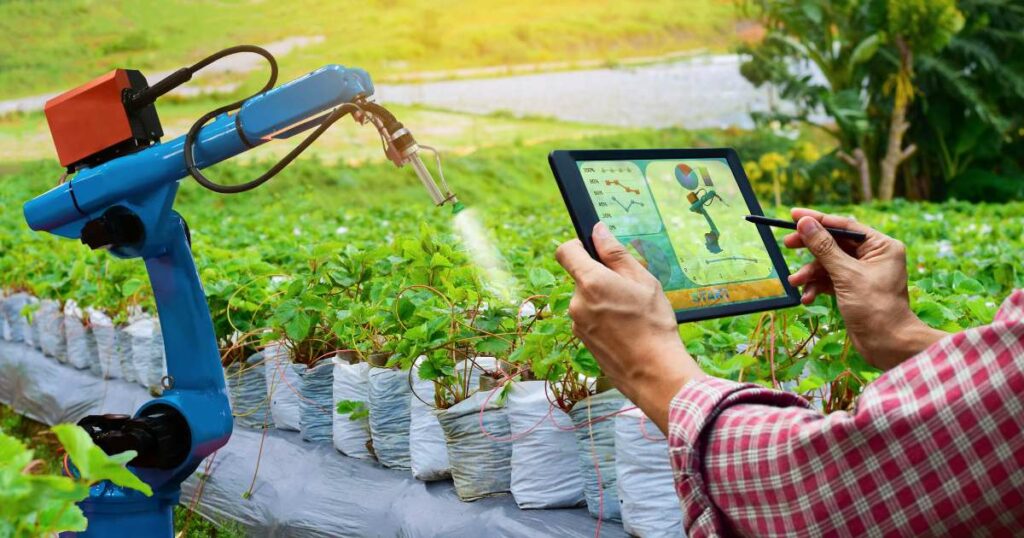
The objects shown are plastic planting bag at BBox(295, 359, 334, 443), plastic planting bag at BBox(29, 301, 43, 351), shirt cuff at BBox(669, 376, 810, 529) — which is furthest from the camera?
plastic planting bag at BBox(29, 301, 43, 351)

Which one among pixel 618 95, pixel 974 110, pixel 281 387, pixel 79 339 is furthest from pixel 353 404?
pixel 618 95

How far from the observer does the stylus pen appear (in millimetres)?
1207

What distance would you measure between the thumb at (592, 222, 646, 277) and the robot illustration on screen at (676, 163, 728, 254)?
256mm

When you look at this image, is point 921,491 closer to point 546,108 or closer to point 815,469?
point 815,469

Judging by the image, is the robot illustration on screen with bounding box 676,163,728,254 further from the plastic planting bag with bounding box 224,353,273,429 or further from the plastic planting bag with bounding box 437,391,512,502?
the plastic planting bag with bounding box 224,353,273,429

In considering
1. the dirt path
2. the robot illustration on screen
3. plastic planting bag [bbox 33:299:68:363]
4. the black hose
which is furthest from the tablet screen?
the dirt path

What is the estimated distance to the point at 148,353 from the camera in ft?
10.1

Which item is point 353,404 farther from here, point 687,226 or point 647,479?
point 687,226

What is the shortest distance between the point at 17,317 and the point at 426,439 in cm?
324

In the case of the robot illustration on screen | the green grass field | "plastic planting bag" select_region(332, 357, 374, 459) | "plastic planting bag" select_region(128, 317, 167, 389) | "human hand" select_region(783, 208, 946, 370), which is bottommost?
the green grass field

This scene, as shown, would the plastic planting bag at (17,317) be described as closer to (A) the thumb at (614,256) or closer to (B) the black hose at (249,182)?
(B) the black hose at (249,182)

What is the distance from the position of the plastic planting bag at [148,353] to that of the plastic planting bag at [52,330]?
0.88 metres

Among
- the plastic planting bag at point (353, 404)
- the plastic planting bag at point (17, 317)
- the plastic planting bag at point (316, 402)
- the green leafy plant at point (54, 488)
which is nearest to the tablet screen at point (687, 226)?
the green leafy plant at point (54, 488)

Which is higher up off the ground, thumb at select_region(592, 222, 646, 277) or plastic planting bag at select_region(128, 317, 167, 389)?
thumb at select_region(592, 222, 646, 277)
